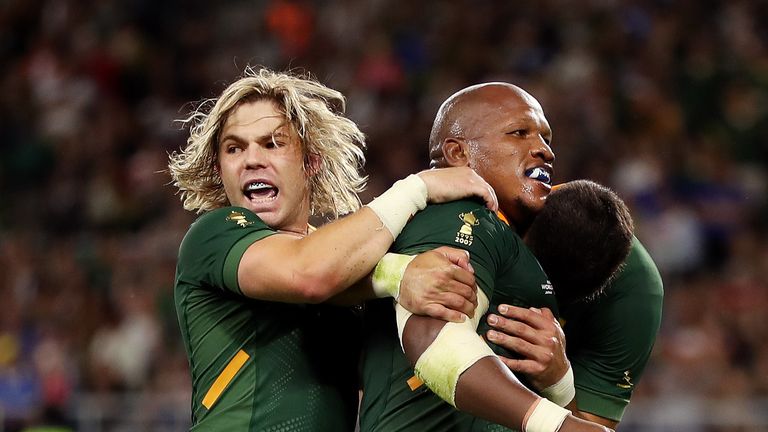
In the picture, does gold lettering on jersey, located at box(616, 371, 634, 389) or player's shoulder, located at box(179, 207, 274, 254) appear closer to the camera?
player's shoulder, located at box(179, 207, 274, 254)

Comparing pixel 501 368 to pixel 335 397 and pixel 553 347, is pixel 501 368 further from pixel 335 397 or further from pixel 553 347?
pixel 335 397

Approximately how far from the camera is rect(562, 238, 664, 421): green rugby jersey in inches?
185

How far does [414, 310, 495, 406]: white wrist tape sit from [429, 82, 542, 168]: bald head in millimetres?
768

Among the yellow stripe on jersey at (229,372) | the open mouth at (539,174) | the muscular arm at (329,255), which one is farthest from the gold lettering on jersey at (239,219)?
the open mouth at (539,174)

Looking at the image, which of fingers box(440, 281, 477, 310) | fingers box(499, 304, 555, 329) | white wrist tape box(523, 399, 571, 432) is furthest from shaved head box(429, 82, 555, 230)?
white wrist tape box(523, 399, 571, 432)

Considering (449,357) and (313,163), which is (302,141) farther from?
(449,357)

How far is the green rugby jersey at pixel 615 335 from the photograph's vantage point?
15.5 feet

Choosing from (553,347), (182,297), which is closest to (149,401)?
(182,297)

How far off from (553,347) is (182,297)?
51.0 inches

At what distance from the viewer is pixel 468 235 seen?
3.79 m

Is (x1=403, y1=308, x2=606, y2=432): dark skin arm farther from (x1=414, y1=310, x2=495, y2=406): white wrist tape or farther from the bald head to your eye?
the bald head

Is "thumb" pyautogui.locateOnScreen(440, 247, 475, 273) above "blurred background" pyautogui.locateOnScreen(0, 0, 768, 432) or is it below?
above

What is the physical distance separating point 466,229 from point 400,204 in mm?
228

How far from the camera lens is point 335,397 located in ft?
14.0
